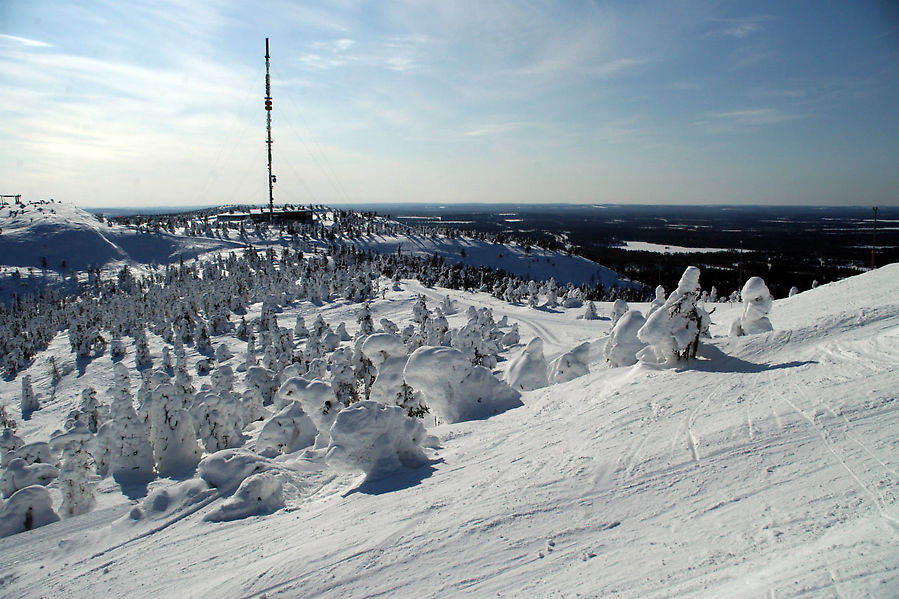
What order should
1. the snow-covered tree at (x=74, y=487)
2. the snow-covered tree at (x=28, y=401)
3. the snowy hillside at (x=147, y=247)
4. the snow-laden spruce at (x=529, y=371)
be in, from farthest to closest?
1. the snowy hillside at (x=147, y=247)
2. the snow-covered tree at (x=28, y=401)
3. the snow-laden spruce at (x=529, y=371)
4. the snow-covered tree at (x=74, y=487)

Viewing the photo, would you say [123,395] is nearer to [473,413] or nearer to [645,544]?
[473,413]

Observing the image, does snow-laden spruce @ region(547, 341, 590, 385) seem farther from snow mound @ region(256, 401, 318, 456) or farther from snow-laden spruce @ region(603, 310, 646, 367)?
snow mound @ region(256, 401, 318, 456)

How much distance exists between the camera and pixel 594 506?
7012 millimetres

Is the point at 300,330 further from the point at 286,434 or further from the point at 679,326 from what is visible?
the point at 679,326

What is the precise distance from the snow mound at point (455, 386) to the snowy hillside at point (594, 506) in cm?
103

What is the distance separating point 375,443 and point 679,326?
8726mm

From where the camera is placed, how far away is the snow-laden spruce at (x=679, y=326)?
1255 centimetres

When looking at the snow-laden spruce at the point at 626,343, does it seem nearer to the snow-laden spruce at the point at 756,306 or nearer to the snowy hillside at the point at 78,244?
the snow-laden spruce at the point at 756,306

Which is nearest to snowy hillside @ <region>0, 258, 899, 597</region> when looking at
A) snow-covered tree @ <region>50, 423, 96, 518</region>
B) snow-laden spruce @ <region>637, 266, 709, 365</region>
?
snow-laden spruce @ <region>637, 266, 709, 365</region>

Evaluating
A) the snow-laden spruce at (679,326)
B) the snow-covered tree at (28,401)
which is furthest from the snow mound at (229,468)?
the snow-covered tree at (28,401)

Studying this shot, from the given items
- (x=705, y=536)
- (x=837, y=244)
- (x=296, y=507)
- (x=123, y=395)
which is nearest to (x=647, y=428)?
(x=705, y=536)

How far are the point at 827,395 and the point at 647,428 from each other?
11.2 ft

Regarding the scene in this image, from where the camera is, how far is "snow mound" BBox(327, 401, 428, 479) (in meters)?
9.97

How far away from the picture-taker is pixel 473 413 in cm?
1420
